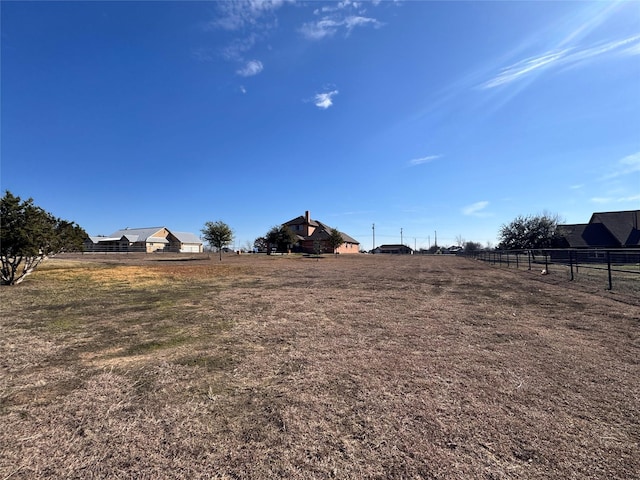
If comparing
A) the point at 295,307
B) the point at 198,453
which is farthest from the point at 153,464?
the point at 295,307

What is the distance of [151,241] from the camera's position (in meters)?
67.2

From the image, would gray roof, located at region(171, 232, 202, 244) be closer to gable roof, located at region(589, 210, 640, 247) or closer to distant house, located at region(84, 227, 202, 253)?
distant house, located at region(84, 227, 202, 253)

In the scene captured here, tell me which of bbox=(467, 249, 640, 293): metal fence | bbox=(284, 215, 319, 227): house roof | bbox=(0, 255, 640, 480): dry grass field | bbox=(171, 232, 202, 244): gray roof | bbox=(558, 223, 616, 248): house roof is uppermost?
bbox=(284, 215, 319, 227): house roof

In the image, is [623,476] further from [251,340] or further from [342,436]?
[251,340]

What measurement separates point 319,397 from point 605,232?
48252 millimetres

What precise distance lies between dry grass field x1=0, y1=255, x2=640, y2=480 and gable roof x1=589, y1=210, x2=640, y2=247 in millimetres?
39342

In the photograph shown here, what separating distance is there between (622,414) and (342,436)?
8.37 ft

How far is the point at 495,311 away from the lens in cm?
679

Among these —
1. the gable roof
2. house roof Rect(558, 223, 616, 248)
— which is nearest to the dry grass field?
the gable roof

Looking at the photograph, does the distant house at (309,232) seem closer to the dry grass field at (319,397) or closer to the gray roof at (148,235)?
the gray roof at (148,235)

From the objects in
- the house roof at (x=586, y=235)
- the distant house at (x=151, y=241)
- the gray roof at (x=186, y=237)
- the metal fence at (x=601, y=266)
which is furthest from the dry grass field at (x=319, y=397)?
the gray roof at (x=186, y=237)

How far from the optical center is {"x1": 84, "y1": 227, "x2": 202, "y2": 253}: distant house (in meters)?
66.5

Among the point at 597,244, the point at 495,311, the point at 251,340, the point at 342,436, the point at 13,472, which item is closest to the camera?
the point at 13,472

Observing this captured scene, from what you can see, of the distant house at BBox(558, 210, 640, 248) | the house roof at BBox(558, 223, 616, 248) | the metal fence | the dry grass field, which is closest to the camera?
the dry grass field
